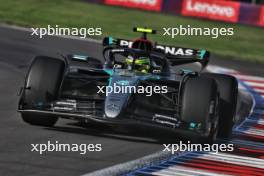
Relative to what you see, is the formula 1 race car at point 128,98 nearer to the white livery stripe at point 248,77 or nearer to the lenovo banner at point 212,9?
the white livery stripe at point 248,77

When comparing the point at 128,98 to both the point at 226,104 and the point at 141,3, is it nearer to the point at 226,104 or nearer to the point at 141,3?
the point at 226,104

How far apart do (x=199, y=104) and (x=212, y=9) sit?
2694cm

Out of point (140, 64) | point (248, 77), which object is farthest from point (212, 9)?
point (140, 64)

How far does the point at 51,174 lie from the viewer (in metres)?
7.86

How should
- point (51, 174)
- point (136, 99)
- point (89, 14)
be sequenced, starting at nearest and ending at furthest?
1. point (51, 174)
2. point (136, 99)
3. point (89, 14)

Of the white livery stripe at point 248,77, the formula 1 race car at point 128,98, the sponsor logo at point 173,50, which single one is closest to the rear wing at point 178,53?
the sponsor logo at point 173,50

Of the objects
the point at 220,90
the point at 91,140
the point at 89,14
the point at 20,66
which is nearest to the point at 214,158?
the point at 91,140

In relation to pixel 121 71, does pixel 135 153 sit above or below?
below

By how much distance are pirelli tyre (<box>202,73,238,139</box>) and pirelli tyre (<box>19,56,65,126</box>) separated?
237 cm

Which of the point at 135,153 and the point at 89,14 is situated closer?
the point at 135,153

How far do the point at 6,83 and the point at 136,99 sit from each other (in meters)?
5.62

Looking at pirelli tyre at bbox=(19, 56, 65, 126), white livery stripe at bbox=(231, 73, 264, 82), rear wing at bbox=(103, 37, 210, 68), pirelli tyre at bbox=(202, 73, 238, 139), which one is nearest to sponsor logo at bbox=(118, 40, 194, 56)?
rear wing at bbox=(103, 37, 210, 68)

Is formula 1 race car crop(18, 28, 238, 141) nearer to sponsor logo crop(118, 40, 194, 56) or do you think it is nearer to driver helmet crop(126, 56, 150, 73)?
driver helmet crop(126, 56, 150, 73)

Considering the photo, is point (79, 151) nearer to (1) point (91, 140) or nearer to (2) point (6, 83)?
(1) point (91, 140)
